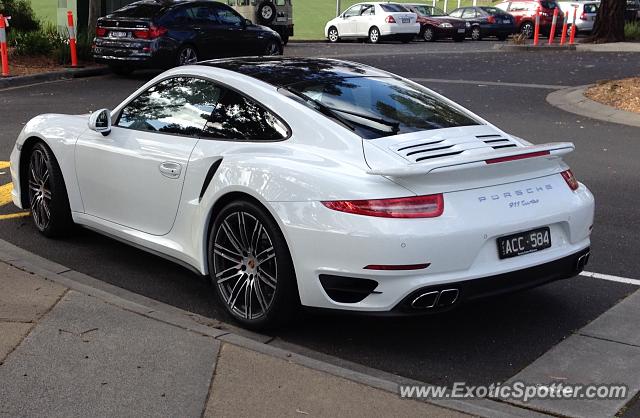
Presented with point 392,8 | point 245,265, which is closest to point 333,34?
point 392,8

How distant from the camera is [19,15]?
75.4 feet

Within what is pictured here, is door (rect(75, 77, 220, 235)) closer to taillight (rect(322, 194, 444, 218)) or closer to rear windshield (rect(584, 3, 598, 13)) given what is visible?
taillight (rect(322, 194, 444, 218))

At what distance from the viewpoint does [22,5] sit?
76.2 ft

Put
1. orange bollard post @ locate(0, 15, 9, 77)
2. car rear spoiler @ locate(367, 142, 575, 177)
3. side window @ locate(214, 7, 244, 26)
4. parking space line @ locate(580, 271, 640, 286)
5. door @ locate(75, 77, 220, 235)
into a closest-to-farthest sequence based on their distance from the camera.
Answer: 1. car rear spoiler @ locate(367, 142, 575, 177)
2. door @ locate(75, 77, 220, 235)
3. parking space line @ locate(580, 271, 640, 286)
4. orange bollard post @ locate(0, 15, 9, 77)
5. side window @ locate(214, 7, 244, 26)

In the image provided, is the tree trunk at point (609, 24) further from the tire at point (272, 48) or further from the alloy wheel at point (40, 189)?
the alloy wheel at point (40, 189)

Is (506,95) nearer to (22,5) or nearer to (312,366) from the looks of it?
(312,366)

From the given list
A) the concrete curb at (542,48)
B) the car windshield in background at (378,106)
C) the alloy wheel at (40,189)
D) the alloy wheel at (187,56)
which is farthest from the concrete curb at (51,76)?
the concrete curb at (542,48)

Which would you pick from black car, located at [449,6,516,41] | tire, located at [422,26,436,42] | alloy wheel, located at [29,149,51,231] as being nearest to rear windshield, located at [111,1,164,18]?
alloy wheel, located at [29,149,51,231]

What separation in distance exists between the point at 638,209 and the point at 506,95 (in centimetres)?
840

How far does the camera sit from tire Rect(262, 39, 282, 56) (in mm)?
19734

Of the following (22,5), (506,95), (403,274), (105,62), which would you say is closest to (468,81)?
(506,95)

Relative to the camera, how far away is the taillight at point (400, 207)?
4.30m

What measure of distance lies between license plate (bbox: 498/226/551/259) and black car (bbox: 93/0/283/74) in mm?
14140

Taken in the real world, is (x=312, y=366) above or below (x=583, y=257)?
below
